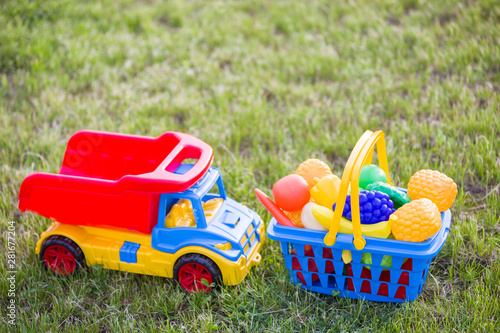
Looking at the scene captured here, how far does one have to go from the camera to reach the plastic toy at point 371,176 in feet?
8.57

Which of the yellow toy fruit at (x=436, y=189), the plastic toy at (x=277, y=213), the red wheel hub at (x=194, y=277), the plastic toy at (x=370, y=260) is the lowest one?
the red wheel hub at (x=194, y=277)

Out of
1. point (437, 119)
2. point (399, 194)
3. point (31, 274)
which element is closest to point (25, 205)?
point (31, 274)

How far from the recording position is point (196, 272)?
259 cm

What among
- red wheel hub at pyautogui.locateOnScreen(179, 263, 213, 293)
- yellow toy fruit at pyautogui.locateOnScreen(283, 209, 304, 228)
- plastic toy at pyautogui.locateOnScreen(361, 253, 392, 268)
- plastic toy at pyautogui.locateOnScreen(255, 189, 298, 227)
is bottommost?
red wheel hub at pyautogui.locateOnScreen(179, 263, 213, 293)

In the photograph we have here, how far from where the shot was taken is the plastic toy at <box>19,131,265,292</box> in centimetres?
251

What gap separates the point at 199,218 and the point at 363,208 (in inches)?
32.0

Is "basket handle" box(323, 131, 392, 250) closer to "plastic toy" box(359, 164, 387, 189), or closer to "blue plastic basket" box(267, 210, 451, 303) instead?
"blue plastic basket" box(267, 210, 451, 303)

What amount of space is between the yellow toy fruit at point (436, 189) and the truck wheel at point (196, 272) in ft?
3.49

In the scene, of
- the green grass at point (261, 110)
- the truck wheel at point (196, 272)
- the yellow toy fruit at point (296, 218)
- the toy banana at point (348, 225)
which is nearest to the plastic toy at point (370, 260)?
the toy banana at point (348, 225)

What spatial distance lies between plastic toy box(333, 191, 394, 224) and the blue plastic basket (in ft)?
0.38

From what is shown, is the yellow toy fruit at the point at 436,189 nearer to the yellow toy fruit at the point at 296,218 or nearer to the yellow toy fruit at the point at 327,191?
the yellow toy fruit at the point at 327,191

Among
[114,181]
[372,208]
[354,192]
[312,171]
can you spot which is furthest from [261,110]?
[354,192]

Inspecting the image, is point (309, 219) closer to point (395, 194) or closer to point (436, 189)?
point (395, 194)

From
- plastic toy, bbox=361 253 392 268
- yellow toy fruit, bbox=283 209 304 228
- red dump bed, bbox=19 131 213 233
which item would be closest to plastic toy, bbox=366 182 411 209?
plastic toy, bbox=361 253 392 268
